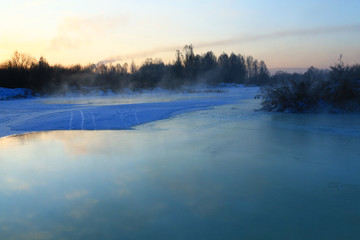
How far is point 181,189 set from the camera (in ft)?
11.8

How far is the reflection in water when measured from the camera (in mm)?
2670

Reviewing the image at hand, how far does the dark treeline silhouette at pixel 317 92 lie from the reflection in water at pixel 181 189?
7.16 metres

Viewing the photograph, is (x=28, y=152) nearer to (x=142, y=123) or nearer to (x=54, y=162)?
(x=54, y=162)

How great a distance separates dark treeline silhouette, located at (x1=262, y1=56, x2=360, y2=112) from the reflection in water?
7.16 metres

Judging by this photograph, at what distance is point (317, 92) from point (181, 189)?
1237 cm

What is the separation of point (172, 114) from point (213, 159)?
24.0 feet

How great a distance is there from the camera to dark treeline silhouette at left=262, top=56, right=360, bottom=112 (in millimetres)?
13273

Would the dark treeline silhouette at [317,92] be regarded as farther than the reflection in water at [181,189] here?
Yes

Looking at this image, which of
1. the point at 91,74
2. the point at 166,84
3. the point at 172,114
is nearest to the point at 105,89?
the point at 91,74

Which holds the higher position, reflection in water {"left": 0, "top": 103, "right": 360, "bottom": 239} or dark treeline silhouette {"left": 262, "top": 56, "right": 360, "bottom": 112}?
dark treeline silhouette {"left": 262, "top": 56, "right": 360, "bottom": 112}

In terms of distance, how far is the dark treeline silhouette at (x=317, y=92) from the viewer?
43.5ft

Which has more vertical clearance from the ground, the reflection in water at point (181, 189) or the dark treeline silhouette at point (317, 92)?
the dark treeline silhouette at point (317, 92)

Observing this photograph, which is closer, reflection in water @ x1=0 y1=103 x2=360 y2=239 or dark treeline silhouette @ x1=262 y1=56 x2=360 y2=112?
reflection in water @ x1=0 y1=103 x2=360 y2=239

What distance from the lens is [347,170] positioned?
4254mm
